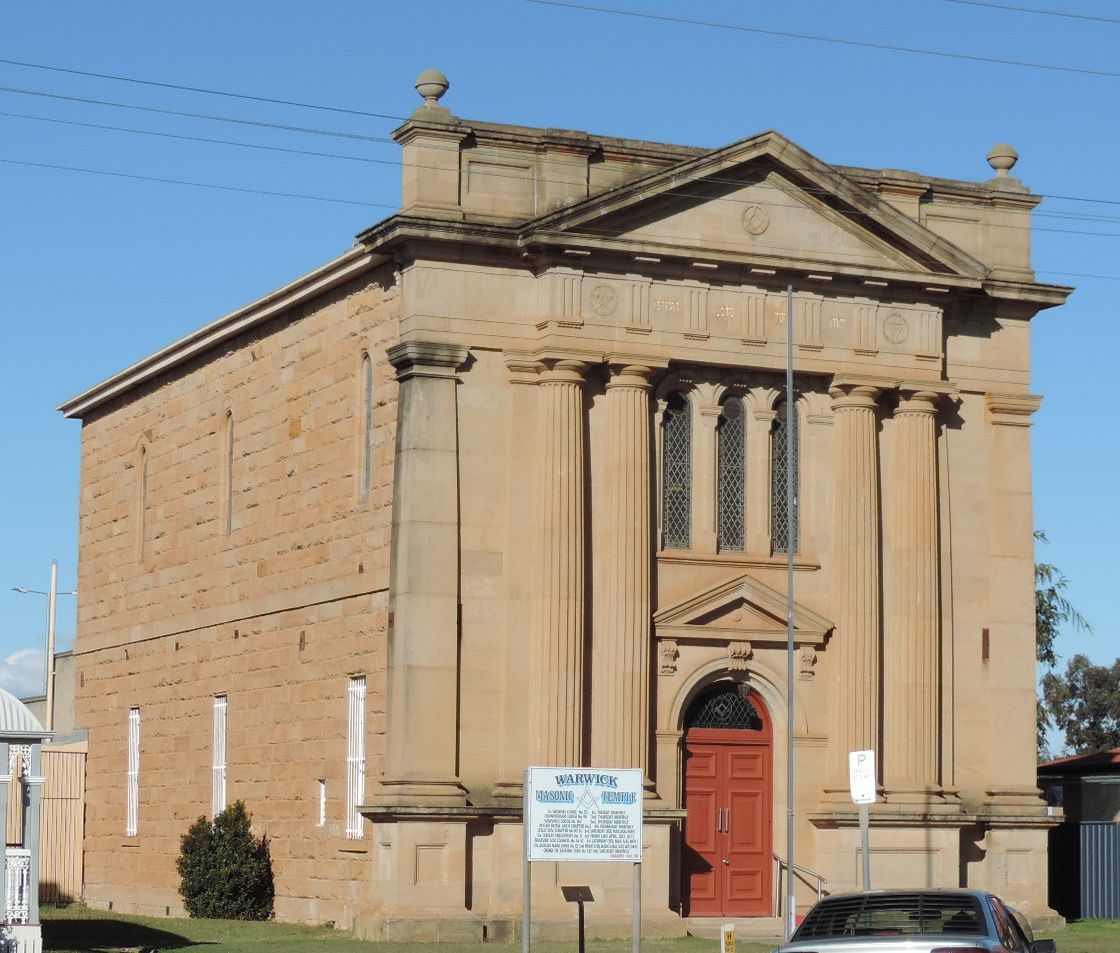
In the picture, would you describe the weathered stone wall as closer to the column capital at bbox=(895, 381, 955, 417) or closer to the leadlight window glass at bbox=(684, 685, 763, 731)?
the leadlight window glass at bbox=(684, 685, 763, 731)

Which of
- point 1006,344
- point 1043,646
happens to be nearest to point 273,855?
point 1006,344

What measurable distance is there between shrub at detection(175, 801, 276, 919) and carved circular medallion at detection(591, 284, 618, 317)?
10.6m

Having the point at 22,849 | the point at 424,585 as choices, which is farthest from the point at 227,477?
the point at 22,849

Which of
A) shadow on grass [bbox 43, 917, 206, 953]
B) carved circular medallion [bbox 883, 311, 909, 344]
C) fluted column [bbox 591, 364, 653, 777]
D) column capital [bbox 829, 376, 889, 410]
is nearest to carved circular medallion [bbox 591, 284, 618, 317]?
fluted column [bbox 591, 364, 653, 777]

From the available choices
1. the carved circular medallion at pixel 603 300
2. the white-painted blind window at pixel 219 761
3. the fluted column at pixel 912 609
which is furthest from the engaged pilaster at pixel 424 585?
the white-painted blind window at pixel 219 761

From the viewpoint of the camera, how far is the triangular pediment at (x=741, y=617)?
33.0 metres

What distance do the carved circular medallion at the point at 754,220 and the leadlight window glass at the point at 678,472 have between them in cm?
270

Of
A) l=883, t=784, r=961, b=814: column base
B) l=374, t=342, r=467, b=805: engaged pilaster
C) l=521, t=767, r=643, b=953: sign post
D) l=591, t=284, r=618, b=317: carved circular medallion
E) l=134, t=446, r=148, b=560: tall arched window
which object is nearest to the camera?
l=521, t=767, r=643, b=953: sign post

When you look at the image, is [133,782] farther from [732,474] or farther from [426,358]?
[732,474]

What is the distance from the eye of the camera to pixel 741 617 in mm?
33594

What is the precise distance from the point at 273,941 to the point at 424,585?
5.21 metres

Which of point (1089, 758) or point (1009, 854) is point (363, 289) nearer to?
point (1009, 854)

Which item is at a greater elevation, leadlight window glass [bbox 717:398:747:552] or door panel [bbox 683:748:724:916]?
leadlight window glass [bbox 717:398:747:552]

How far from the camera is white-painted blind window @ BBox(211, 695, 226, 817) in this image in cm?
3881
